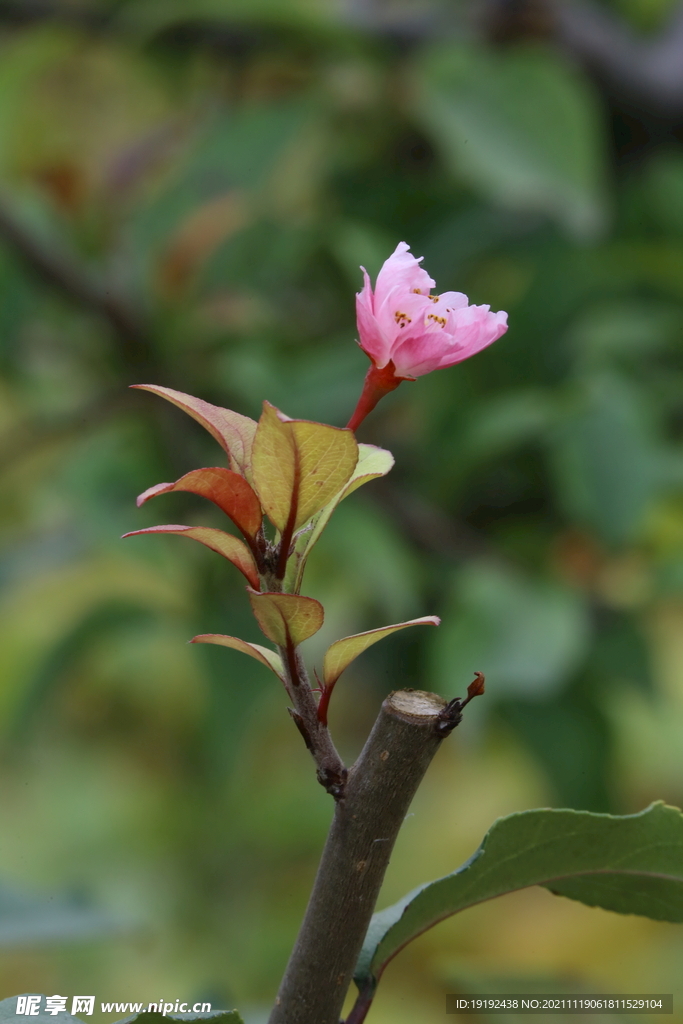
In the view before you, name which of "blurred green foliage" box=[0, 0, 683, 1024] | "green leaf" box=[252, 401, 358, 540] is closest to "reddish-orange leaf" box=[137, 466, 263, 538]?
"green leaf" box=[252, 401, 358, 540]

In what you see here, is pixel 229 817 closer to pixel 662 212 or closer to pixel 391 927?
pixel 662 212

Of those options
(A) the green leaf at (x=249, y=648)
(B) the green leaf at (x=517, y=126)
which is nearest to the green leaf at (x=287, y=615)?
(A) the green leaf at (x=249, y=648)

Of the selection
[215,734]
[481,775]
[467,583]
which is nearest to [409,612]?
[467,583]

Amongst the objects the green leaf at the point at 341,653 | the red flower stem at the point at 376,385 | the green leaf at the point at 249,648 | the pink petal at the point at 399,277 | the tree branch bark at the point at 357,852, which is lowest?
the tree branch bark at the point at 357,852

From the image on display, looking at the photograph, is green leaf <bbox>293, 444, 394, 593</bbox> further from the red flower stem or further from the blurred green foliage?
the blurred green foliage

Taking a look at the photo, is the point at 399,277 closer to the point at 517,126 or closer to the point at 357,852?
the point at 357,852

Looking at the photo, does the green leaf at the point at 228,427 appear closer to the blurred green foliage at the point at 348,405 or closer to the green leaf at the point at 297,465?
the green leaf at the point at 297,465
